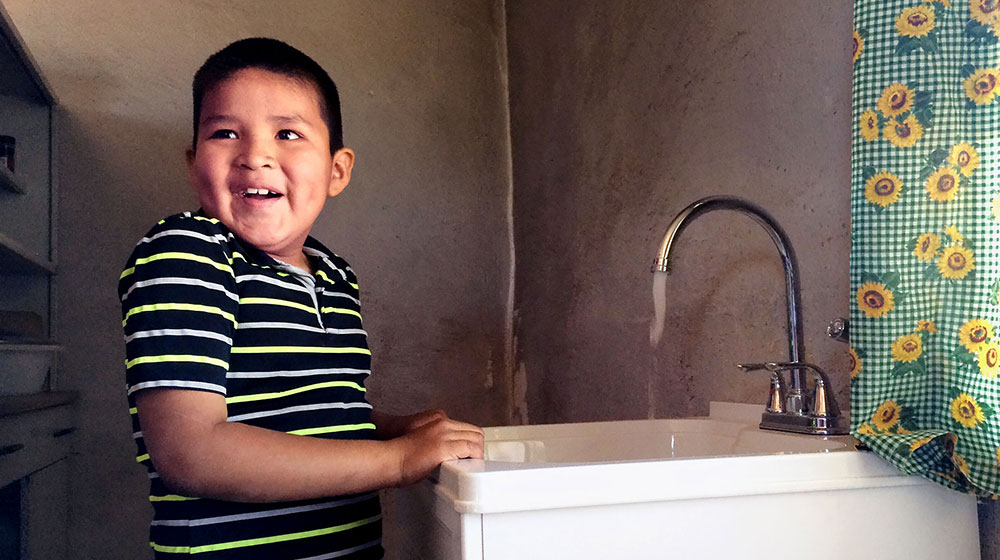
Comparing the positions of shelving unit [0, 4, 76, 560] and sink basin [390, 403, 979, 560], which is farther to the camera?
shelving unit [0, 4, 76, 560]

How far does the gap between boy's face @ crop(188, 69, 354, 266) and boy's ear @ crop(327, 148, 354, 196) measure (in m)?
0.10

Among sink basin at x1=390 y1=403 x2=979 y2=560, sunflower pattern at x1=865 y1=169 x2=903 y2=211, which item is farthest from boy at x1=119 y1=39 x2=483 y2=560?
sunflower pattern at x1=865 y1=169 x2=903 y2=211

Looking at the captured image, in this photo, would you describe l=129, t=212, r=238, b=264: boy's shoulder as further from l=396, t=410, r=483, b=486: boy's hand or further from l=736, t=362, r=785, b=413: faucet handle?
l=736, t=362, r=785, b=413: faucet handle

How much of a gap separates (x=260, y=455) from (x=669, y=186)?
0.89 m

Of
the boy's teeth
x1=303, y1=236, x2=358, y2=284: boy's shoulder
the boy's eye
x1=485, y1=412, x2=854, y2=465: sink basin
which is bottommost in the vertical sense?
x1=485, y1=412, x2=854, y2=465: sink basin

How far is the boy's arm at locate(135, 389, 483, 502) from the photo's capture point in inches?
31.9

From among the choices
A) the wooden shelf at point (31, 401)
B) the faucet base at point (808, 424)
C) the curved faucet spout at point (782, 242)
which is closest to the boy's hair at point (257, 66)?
the curved faucet spout at point (782, 242)

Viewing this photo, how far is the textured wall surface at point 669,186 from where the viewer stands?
3.70 ft

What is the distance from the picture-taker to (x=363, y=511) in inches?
39.4

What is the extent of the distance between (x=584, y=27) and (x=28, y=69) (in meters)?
1.09

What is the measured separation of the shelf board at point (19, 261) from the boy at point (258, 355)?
0.54m

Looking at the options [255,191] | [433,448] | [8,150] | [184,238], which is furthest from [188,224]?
[8,150]

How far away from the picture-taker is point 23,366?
4.69ft

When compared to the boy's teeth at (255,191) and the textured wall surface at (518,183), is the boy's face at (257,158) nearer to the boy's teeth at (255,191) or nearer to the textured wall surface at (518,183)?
the boy's teeth at (255,191)
